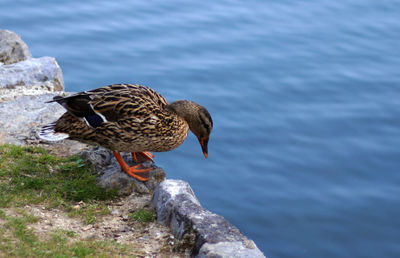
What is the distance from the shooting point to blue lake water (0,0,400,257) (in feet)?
26.9

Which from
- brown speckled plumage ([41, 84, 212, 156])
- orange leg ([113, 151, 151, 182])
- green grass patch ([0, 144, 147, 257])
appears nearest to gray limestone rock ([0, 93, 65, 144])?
green grass patch ([0, 144, 147, 257])

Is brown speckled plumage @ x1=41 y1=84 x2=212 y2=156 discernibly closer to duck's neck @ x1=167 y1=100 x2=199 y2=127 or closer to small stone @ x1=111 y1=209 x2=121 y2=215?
duck's neck @ x1=167 y1=100 x2=199 y2=127

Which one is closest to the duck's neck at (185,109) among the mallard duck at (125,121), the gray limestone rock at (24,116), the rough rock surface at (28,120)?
the mallard duck at (125,121)

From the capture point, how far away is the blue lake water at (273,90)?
8203mm

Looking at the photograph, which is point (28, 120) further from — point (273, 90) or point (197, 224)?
point (273, 90)

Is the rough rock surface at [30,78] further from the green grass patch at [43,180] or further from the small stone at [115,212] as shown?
the small stone at [115,212]

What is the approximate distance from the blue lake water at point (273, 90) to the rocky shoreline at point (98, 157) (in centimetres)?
185

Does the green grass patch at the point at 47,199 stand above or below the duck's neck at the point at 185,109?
below

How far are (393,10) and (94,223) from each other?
34.4ft

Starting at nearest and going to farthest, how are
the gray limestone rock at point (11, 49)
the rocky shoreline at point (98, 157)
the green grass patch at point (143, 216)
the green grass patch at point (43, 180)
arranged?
the rocky shoreline at point (98, 157) → the green grass patch at point (143, 216) → the green grass patch at point (43, 180) → the gray limestone rock at point (11, 49)

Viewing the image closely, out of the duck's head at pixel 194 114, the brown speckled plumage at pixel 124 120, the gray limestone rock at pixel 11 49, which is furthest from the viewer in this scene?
the gray limestone rock at pixel 11 49

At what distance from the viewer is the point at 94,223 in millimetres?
5785

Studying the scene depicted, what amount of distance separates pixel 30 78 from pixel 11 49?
1.59m

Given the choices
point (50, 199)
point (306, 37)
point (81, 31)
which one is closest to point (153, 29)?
point (81, 31)
